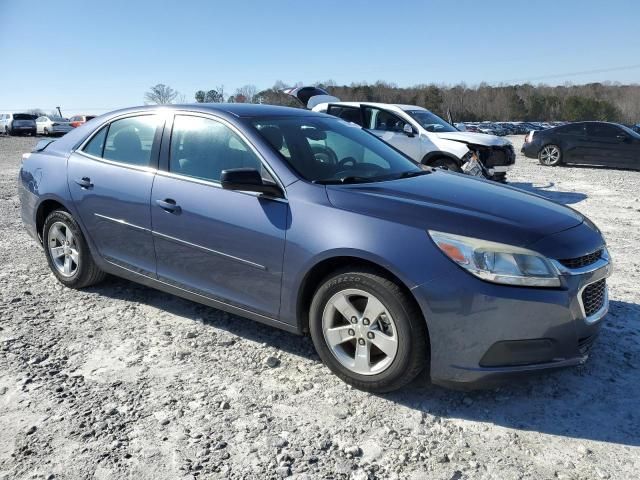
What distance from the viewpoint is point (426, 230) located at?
2.79 m

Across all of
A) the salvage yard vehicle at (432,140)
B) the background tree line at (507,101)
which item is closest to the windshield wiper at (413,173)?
the salvage yard vehicle at (432,140)

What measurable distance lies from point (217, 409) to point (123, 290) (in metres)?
2.22

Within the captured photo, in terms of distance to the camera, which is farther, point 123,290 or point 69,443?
point 123,290

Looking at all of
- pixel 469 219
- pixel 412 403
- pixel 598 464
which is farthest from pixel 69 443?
pixel 598 464

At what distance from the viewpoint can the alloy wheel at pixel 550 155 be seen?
612 inches

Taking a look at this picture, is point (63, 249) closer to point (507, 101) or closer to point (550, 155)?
point (550, 155)

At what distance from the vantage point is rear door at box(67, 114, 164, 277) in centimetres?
387

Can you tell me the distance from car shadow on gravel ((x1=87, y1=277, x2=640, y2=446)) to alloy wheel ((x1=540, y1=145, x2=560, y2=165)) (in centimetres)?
1296

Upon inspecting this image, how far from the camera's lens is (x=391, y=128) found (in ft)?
35.3

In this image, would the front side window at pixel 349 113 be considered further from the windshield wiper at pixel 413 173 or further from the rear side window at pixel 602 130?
the rear side window at pixel 602 130

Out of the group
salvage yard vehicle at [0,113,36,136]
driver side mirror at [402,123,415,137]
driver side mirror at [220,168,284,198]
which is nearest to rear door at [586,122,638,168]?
driver side mirror at [402,123,415,137]

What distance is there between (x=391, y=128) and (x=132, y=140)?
7.35 m

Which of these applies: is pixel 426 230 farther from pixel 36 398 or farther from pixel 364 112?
pixel 364 112

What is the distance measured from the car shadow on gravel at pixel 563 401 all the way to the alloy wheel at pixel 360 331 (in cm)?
24
